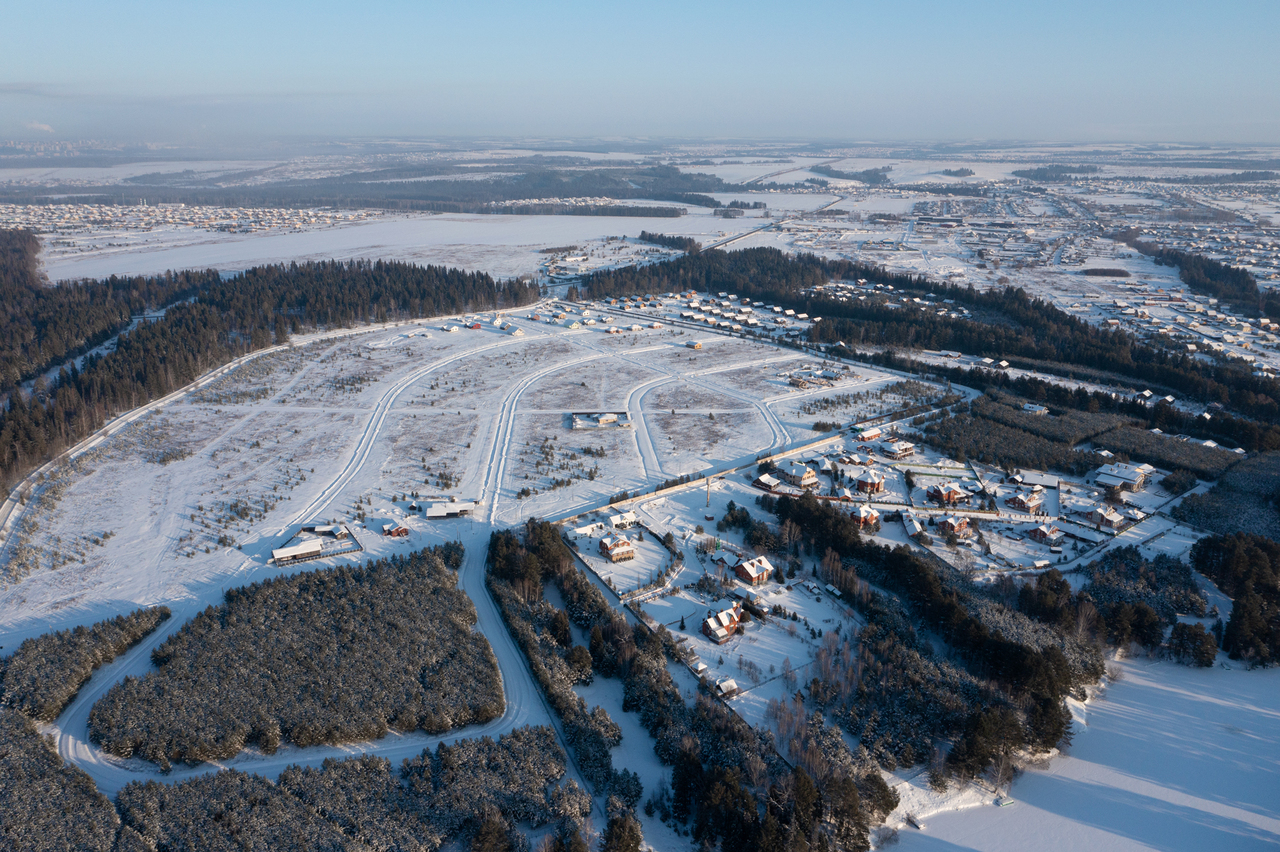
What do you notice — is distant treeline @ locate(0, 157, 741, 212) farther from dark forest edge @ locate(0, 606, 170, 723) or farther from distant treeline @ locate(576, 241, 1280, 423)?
dark forest edge @ locate(0, 606, 170, 723)

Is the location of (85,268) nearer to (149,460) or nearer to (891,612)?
(149,460)

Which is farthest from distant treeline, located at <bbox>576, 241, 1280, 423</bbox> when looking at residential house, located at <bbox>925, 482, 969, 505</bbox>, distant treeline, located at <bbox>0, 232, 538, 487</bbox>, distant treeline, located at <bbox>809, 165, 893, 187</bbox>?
distant treeline, located at <bbox>809, 165, 893, 187</bbox>

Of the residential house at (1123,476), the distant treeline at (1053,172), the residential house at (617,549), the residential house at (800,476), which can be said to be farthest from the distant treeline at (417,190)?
the residential house at (617,549)

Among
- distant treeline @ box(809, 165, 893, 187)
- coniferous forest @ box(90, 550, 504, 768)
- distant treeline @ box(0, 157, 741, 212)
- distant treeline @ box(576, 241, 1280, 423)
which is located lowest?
coniferous forest @ box(90, 550, 504, 768)

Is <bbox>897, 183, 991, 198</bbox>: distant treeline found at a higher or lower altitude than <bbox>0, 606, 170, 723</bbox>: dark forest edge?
higher

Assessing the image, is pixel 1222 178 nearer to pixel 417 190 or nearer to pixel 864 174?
pixel 864 174

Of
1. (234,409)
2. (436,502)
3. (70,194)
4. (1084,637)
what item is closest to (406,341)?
(234,409)

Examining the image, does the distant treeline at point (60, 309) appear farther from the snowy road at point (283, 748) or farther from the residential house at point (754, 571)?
the residential house at point (754, 571)
